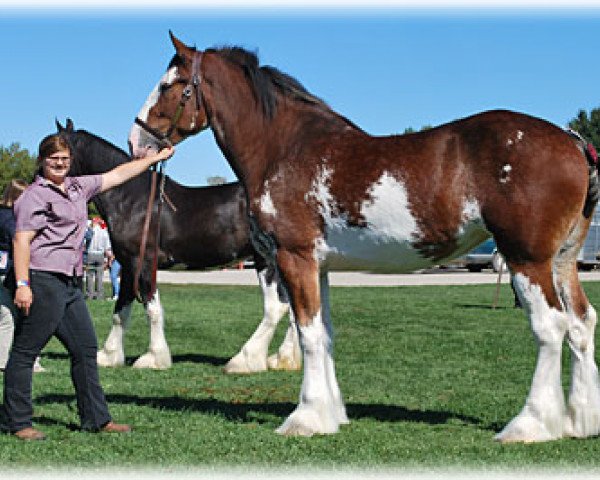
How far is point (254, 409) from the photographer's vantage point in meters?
8.12

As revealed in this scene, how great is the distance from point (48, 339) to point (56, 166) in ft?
4.18

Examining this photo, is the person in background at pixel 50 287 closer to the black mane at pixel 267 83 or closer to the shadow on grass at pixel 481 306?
the black mane at pixel 267 83

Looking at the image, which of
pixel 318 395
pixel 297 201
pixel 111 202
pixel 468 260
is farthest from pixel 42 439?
pixel 468 260

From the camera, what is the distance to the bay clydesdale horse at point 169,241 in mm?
11297

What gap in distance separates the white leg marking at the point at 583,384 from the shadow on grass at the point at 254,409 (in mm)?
796

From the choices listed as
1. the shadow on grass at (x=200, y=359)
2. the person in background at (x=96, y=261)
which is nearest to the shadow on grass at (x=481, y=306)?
the person in background at (x=96, y=261)

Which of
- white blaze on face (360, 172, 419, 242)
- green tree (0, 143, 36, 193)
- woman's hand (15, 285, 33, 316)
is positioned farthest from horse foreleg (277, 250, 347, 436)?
green tree (0, 143, 36, 193)

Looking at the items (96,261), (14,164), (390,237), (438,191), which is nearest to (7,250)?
(390,237)

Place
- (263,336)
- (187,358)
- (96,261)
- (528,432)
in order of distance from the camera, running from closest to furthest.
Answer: (528,432)
(263,336)
(187,358)
(96,261)

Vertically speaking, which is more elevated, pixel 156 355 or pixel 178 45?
pixel 178 45

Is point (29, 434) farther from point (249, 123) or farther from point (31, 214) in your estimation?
point (249, 123)

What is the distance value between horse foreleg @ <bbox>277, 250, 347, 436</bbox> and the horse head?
1392 mm

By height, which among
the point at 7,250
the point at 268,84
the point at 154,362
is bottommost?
the point at 154,362

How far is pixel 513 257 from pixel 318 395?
68.7 inches
